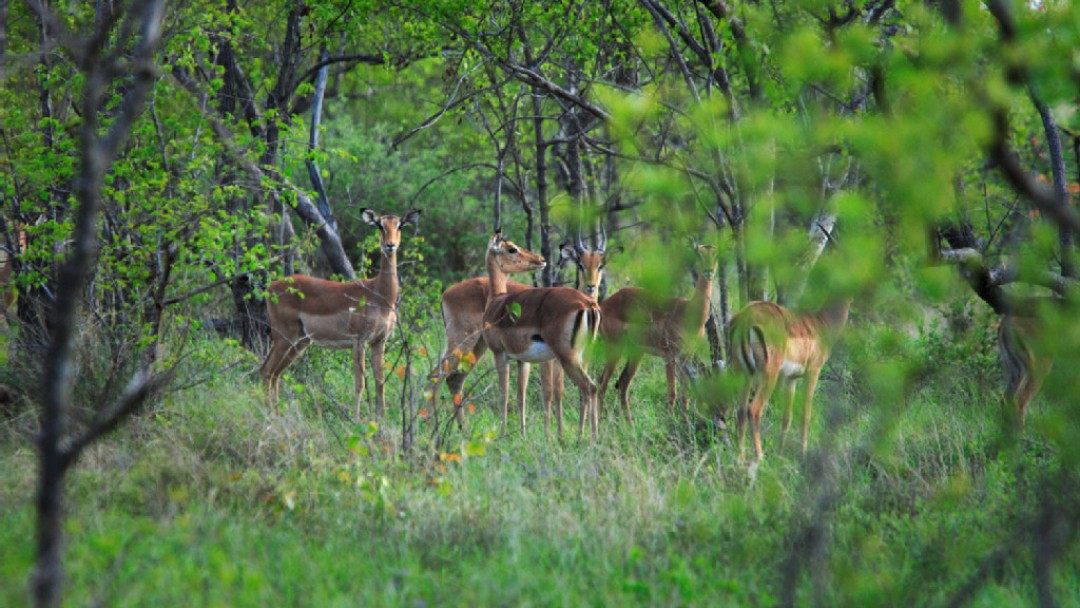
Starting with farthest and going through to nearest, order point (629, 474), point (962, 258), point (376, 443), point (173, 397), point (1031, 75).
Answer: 1. point (173, 397)
2. point (376, 443)
3. point (629, 474)
4. point (962, 258)
5. point (1031, 75)

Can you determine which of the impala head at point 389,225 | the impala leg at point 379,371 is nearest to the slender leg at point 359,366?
the impala leg at point 379,371

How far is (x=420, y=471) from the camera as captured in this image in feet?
18.5

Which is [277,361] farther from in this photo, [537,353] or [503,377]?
[537,353]

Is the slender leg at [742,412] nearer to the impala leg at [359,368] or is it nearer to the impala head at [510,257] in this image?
the impala leg at [359,368]

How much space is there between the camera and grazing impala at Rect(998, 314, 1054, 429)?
22.8 feet

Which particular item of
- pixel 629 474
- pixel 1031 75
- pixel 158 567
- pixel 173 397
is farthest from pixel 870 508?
pixel 173 397

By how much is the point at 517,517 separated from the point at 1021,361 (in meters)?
4.05

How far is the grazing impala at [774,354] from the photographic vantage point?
6.46 metres

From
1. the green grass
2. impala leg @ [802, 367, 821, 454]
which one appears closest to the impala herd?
impala leg @ [802, 367, 821, 454]

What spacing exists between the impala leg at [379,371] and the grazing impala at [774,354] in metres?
2.50

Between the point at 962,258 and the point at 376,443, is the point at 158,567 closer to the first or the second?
the point at 376,443

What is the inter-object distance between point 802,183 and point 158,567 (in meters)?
2.66

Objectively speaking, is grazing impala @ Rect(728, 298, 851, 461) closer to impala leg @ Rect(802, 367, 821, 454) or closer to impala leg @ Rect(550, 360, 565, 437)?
impala leg @ Rect(802, 367, 821, 454)

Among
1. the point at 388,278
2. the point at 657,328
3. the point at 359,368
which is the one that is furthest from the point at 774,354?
the point at 388,278
